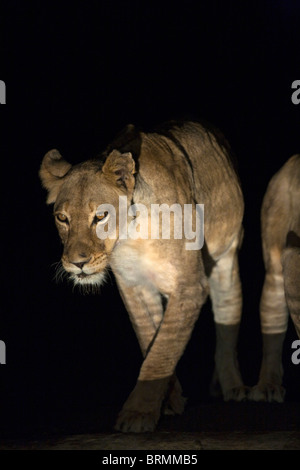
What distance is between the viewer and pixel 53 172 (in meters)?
6.60

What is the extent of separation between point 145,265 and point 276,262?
3.12ft

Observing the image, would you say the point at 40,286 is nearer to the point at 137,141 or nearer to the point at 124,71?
the point at 124,71

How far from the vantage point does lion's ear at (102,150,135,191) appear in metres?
6.16

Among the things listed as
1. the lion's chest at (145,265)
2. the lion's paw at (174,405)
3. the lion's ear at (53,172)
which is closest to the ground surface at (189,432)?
the lion's paw at (174,405)

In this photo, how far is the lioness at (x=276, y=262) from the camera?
22.9 feet

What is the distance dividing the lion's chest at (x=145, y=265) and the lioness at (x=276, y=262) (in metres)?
0.75

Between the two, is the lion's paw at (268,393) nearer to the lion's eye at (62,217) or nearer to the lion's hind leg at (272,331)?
the lion's hind leg at (272,331)

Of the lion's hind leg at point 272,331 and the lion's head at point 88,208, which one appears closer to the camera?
the lion's head at point 88,208

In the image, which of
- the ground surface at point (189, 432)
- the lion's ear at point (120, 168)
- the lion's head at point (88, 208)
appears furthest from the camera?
the lion's ear at point (120, 168)

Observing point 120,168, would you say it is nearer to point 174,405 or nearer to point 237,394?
point 174,405

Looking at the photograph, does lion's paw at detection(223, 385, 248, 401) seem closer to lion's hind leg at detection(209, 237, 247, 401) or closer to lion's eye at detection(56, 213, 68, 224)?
lion's hind leg at detection(209, 237, 247, 401)

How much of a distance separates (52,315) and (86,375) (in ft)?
2.23

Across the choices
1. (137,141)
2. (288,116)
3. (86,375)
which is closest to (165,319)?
(137,141)

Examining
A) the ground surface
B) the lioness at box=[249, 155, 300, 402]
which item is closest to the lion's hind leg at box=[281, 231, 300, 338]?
the lioness at box=[249, 155, 300, 402]
